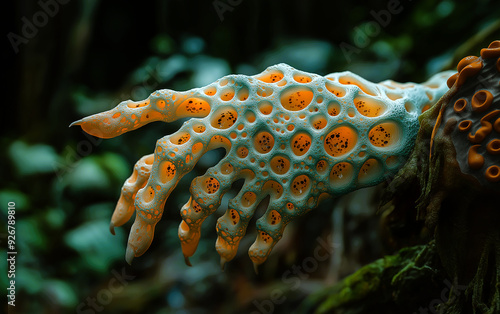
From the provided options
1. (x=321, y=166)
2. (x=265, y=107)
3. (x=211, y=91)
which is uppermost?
(x=211, y=91)

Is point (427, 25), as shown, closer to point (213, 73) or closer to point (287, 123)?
point (213, 73)

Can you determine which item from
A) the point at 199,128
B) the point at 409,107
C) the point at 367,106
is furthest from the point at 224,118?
the point at 409,107

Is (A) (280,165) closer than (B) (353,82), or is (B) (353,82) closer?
(A) (280,165)

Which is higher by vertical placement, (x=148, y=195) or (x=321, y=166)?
(x=148, y=195)

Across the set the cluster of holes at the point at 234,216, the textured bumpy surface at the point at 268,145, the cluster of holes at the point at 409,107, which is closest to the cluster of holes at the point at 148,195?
the textured bumpy surface at the point at 268,145

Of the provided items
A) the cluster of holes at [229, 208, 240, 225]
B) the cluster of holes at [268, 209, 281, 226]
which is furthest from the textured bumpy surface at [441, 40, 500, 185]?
the cluster of holes at [229, 208, 240, 225]

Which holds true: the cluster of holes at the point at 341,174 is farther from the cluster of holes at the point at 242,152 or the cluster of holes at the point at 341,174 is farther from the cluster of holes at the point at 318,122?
the cluster of holes at the point at 242,152

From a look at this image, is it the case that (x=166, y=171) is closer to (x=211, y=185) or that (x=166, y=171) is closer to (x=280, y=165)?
(x=211, y=185)
